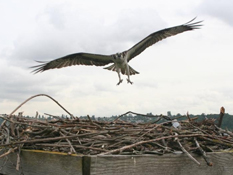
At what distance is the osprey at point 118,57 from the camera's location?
29.4ft

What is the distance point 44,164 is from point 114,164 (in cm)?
54

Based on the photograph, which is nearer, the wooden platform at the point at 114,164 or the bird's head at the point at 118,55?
the wooden platform at the point at 114,164

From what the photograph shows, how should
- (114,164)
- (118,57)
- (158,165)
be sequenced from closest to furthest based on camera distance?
(114,164) < (158,165) < (118,57)

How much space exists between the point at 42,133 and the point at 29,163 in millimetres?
266

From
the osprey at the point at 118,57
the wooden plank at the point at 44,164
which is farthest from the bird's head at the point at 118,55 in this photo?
the wooden plank at the point at 44,164

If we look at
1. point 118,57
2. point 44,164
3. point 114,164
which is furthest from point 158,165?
point 118,57

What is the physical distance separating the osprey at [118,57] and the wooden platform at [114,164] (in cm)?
653

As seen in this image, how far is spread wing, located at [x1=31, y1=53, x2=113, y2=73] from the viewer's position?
30.7ft

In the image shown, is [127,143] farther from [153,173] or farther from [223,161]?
[223,161]

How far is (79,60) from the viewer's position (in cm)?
971

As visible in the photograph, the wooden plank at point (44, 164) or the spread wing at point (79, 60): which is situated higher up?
the spread wing at point (79, 60)

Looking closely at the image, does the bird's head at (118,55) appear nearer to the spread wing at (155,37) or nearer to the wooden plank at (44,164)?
the spread wing at (155,37)

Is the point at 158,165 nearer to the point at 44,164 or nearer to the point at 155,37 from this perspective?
the point at 44,164

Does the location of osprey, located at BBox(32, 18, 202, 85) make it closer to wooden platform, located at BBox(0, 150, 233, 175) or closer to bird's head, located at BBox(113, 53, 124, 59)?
bird's head, located at BBox(113, 53, 124, 59)
